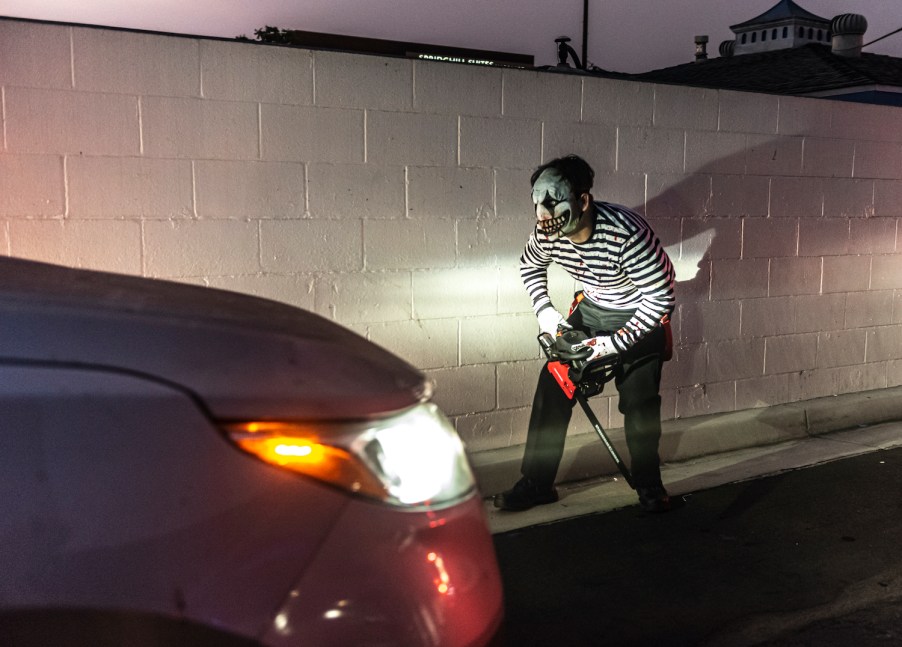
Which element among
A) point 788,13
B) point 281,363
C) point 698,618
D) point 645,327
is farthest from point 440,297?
point 788,13

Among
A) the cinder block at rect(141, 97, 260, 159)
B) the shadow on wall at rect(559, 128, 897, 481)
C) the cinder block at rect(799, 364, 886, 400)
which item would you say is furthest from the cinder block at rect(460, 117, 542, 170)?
the cinder block at rect(799, 364, 886, 400)

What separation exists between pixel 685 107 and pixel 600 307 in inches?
81.7

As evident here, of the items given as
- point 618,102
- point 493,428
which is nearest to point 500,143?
point 618,102

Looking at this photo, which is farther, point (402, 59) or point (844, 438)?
point (844, 438)

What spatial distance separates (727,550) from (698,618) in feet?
2.93

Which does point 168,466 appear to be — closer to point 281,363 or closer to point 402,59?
point 281,363

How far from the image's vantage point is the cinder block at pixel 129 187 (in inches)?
187

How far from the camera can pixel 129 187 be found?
4852mm

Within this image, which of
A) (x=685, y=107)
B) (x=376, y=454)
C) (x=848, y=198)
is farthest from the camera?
(x=848, y=198)

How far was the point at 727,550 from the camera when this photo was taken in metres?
4.73

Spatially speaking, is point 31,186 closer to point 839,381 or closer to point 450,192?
point 450,192

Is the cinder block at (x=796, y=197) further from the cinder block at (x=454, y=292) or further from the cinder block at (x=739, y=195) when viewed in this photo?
the cinder block at (x=454, y=292)

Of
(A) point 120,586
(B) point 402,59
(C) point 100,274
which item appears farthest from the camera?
(B) point 402,59

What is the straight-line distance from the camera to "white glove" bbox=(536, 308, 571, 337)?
5.33m
